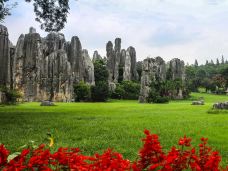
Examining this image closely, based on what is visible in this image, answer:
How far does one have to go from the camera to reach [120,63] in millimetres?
107750

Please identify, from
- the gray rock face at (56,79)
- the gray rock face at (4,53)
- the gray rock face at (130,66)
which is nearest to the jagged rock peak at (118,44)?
the gray rock face at (130,66)

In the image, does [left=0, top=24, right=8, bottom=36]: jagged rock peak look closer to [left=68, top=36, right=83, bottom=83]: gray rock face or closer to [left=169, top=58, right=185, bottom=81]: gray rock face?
[left=68, top=36, right=83, bottom=83]: gray rock face

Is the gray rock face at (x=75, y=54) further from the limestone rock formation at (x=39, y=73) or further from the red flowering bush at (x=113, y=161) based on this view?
the red flowering bush at (x=113, y=161)

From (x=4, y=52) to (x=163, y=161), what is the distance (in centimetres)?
3307

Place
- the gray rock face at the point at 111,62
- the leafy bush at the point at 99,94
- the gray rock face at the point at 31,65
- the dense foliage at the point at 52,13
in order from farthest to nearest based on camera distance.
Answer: the gray rock face at the point at 111,62, the leafy bush at the point at 99,94, the gray rock face at the point at 31,65, the dense foliage at the point at 52,13

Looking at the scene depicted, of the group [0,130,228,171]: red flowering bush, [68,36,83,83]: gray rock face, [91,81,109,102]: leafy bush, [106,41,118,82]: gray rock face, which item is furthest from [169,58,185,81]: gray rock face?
[0,130,228,171]: red flowering bush

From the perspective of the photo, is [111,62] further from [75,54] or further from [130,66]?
[75,54]

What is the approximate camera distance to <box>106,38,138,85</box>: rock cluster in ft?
331

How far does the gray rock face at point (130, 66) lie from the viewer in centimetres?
10056

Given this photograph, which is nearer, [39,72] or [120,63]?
[39,72]

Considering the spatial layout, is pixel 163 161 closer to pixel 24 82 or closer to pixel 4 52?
pixel 4 52

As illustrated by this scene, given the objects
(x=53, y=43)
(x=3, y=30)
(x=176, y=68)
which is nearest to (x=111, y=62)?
(x=176, y=68)

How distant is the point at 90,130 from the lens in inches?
584

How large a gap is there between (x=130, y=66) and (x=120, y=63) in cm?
594
